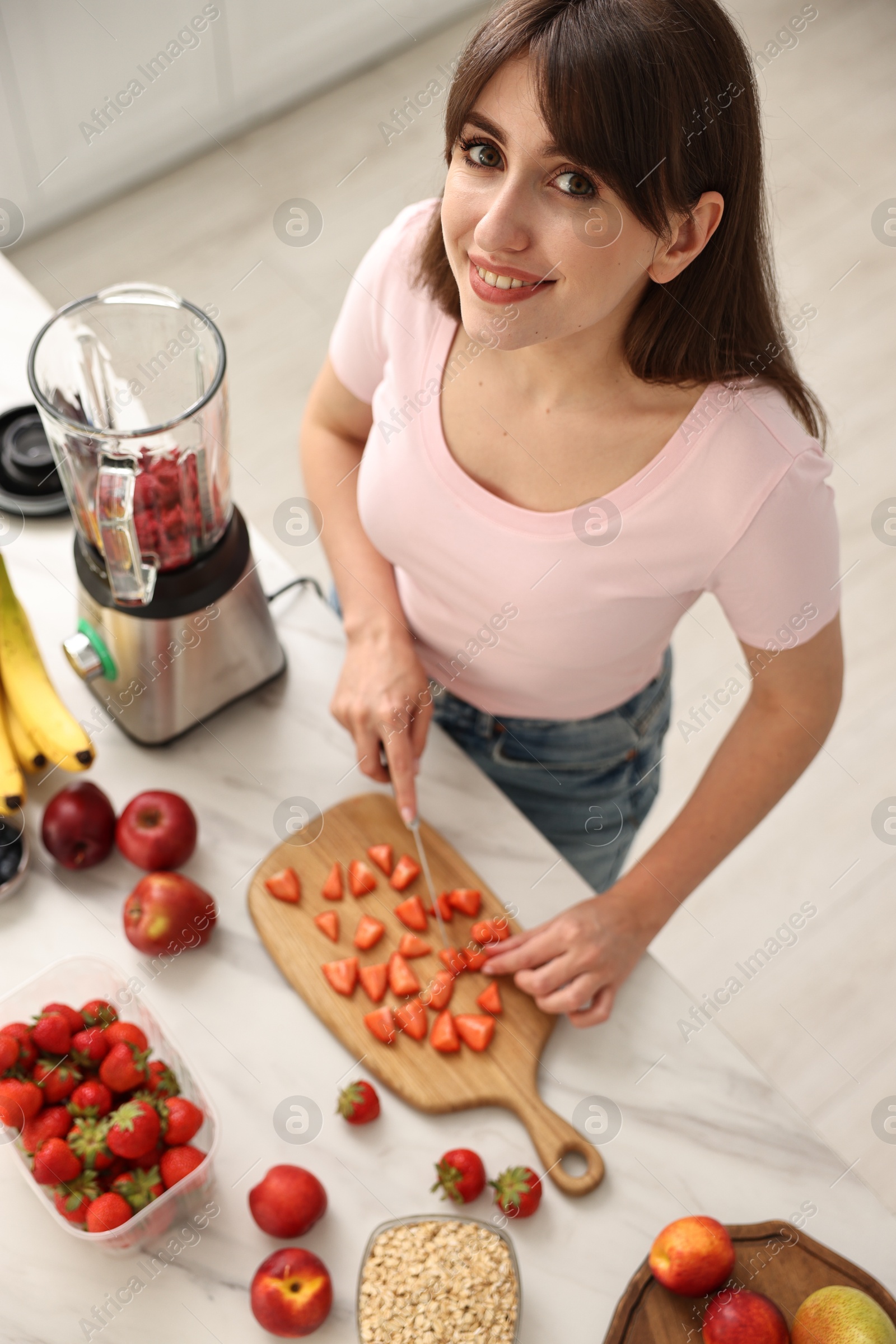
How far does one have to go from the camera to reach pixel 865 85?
3.56 meters

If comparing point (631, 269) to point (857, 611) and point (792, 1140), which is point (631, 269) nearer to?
point (792, 1140)

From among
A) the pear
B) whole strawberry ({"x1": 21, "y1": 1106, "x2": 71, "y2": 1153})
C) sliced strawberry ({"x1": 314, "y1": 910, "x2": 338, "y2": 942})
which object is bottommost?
whole strawberry ({"x1": 21, "y1": 1106, "x2": 71, "y2": 1153})

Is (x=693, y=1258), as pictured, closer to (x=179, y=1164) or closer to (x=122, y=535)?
(x=179, y=1164)

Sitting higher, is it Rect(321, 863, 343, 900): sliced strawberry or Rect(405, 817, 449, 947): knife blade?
Rect(405, 817, 449, 947): knife blade

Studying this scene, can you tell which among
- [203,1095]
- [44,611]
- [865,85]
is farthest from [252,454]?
[865,85]

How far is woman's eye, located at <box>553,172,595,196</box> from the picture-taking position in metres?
0.91

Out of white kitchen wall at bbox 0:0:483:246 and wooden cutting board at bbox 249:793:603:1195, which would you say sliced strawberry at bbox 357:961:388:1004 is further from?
white kitchen wall at bbox 0:0:483:246

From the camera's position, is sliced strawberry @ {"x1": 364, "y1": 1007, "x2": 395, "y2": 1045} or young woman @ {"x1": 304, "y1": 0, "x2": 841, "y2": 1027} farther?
sliced strawberry @ {"x1": 364, "y1": 1007, "x2": 395, "y2": 1045}

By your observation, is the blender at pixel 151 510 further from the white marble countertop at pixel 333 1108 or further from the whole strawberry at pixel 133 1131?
the whole strawberry at pixel 133 1131

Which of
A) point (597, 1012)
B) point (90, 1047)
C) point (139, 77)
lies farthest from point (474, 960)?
point (139, 77)

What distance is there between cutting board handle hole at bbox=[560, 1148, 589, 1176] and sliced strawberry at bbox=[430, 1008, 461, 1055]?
0.49 feet

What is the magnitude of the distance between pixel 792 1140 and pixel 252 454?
206 cm

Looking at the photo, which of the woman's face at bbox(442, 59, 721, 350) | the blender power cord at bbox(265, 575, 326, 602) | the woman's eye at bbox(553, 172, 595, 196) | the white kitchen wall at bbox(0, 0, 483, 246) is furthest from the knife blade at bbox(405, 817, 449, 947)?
the white kitchen wall at bbox(0, 0, 483, 246)

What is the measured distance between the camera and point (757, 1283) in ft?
3.55
